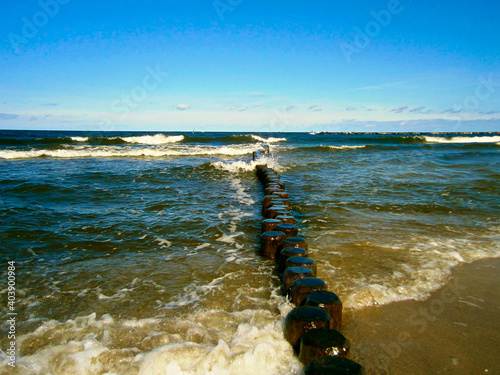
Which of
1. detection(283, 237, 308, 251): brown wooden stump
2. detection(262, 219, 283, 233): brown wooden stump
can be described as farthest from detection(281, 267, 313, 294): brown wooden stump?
detection(262, 219, 283, 233): brown wooden stump

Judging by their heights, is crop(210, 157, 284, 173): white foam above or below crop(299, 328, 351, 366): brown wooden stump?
below

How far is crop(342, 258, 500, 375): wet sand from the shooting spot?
2.22 meters

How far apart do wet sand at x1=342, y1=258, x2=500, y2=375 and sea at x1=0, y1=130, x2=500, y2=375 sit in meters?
0.21

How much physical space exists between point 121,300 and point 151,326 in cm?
62

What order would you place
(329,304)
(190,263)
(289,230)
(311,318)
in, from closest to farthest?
1. (311,318)
2. (329,304)
3. (190,263)
4. (289,230)

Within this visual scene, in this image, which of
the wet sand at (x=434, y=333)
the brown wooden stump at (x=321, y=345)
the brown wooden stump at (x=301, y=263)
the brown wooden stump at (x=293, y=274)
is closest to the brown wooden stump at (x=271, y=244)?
the brown wooden stump at (x=301, y=263)

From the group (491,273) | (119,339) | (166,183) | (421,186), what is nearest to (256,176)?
(166,183)

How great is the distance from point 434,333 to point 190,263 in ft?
8.71

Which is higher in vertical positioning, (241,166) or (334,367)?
(334,367)

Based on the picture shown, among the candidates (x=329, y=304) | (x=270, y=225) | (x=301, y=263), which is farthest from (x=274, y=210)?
(x=329, y=304)

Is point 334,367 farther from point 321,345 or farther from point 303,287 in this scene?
point 303,287

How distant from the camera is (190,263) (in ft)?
13.1

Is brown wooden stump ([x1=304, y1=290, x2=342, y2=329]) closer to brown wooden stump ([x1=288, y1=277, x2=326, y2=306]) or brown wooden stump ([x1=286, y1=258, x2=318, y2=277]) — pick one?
brown wooden stump ([x1=288, y1=277, x2=326, y2=306])

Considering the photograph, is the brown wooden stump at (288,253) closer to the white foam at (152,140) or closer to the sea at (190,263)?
the sea at (190,263)
